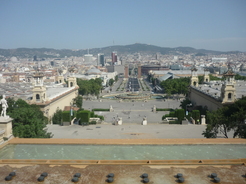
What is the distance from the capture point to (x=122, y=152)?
10.2 metres

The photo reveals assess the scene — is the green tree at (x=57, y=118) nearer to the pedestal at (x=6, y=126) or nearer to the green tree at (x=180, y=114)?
the green tree at (x=180, y=114)

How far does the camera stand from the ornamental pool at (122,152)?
9.90 m

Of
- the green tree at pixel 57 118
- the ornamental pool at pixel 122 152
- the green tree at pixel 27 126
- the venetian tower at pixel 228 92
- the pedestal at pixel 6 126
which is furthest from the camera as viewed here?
the green tree at pixel 57 118

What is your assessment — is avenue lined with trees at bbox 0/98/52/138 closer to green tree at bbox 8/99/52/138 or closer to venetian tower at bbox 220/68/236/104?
green tree at bbox 8/99/52/138

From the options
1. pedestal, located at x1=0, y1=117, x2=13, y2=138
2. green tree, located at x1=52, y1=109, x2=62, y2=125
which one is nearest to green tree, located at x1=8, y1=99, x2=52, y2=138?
pedestal, located at x1=0, y1=117, x2=13, y2=138

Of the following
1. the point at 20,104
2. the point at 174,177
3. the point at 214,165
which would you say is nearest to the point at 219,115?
the point at 214,165

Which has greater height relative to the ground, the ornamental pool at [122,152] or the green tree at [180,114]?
the ornamental pool at [122,152]

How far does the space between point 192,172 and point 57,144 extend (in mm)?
5754

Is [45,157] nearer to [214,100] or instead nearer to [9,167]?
[9,167]

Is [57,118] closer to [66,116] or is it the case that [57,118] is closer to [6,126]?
[66,116]

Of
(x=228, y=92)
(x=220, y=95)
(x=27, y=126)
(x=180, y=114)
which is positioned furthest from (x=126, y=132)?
(x=220, y=95)

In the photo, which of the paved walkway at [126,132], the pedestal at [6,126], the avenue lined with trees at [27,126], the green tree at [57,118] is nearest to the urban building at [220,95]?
the paved walkway at [126,132]

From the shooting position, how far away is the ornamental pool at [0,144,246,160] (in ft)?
32.5

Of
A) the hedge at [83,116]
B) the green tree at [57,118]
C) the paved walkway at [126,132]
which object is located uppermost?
the hedge at [83,116]
